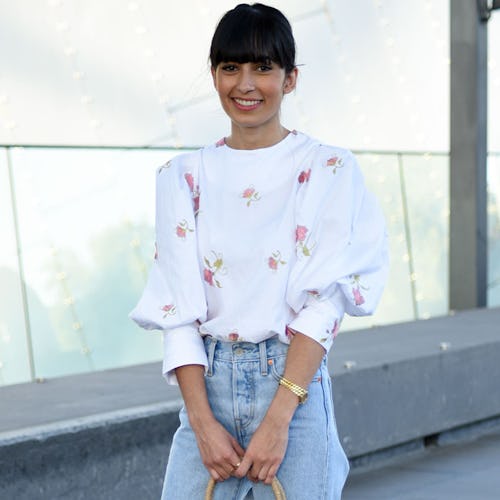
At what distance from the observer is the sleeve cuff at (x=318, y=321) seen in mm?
Answer: 2109

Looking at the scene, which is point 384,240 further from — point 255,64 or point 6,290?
point 6,290

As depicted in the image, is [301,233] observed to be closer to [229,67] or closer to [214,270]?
[214,270]

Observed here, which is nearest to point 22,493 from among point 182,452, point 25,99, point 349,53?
point 182,452

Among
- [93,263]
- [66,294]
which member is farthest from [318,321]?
[93,263]

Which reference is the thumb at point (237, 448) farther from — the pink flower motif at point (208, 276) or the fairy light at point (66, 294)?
the fairy light at point (66, 294)

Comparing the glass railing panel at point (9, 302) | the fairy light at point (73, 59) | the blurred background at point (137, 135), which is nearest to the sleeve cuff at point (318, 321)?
the blurred background at point (137, 135)

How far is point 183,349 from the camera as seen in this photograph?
A: 2152 mm

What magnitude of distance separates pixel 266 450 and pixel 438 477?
3088 millimetres

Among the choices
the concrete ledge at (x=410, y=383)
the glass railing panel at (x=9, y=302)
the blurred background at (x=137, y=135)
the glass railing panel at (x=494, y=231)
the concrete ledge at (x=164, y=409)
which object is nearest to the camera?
the concrete ledge at (x=164, y=409)

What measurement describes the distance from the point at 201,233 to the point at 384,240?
0.33m

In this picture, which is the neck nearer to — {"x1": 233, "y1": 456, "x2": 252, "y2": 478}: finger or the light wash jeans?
the light wash jeans

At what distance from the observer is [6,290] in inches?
247

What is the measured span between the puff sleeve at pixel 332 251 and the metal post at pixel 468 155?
617 centimetres

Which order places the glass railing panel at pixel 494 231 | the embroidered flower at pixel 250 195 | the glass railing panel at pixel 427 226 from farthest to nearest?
the glass railing panel at pixel 494 231 < the glass railing panel at pixel 427 226 < the embroidered flower at pixel 250 195
